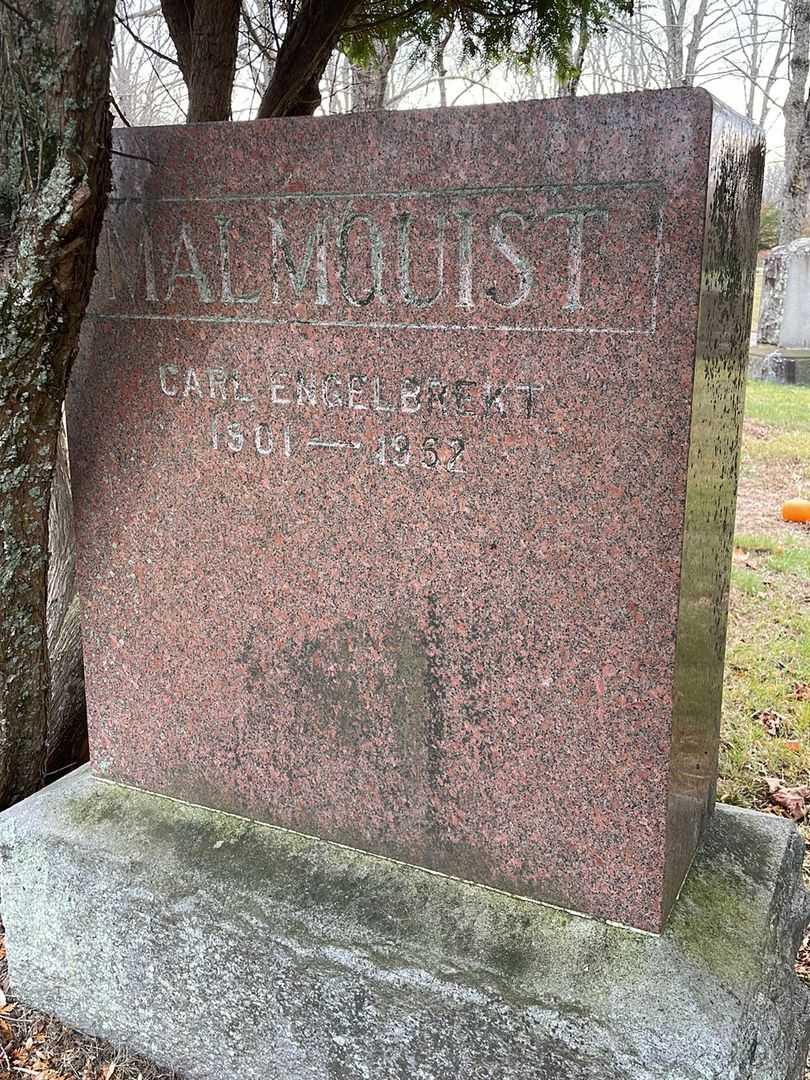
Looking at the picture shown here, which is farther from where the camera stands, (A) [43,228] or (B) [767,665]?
(B) [767,665]

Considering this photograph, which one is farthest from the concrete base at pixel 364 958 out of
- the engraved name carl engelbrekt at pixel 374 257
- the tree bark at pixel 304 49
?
the tree bark at pixel 304 49

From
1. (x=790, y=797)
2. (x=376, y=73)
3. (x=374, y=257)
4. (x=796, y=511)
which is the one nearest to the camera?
(x=374, y=257)

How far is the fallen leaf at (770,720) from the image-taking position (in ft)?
11.0

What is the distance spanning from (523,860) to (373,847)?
351 mm

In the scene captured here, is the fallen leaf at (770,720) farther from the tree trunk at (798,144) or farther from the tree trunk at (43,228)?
the tree trunk at (798,144)

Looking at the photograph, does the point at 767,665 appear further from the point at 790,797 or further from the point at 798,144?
the point at 798,144

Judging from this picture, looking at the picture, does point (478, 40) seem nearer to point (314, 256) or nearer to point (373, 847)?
point (314, 256)

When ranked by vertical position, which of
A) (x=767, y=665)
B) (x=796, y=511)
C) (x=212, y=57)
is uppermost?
(x=212, y=57)

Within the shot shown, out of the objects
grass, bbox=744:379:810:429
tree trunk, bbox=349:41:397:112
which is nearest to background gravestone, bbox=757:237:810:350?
grass, bbox=744:379:810:429

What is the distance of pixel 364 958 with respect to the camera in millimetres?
1878

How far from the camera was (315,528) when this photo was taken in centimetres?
204

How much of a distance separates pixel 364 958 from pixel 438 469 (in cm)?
93

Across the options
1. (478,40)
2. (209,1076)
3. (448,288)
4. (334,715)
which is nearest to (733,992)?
(334,715)

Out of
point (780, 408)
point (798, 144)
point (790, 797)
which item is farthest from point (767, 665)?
point (798, 144)
